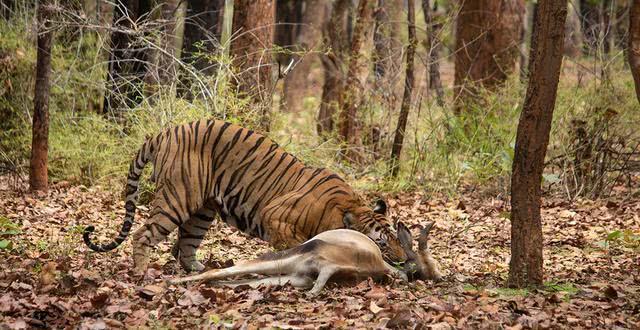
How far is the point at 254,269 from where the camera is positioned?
677 cm

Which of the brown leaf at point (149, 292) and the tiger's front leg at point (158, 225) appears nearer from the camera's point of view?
the brown leaf at point (149, 292)

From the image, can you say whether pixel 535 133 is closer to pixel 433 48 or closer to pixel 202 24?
pixel 433 48

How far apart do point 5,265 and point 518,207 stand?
3958mm

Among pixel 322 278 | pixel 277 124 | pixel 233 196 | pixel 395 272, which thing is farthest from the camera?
pixel 277 124

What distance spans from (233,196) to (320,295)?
195 cm

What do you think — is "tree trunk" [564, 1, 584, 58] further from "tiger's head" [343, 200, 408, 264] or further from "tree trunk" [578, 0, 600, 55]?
"tiger's head" [343, 200, 408, 264]

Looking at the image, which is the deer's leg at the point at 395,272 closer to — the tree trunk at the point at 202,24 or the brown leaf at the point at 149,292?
the brown leaf at the point at 149,292

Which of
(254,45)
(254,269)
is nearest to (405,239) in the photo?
(254,269)

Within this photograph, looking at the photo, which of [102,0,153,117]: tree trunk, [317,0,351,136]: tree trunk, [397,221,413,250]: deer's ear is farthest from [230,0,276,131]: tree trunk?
[397,221,413,250]: deer's ear

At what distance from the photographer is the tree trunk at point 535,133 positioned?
659 cm

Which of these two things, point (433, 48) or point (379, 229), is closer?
point (379, 229)

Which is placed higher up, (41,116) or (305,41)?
(305,41)

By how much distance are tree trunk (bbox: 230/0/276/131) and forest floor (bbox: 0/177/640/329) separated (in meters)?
2.00

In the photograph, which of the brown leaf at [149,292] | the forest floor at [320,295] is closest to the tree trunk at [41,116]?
the forest floor at [320,295]
